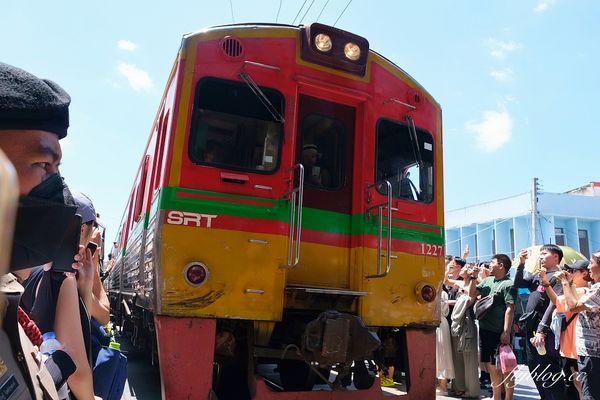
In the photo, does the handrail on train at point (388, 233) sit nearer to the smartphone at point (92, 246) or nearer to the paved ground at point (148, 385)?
the paved ground at point (148, 385)

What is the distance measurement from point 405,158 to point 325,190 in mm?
934

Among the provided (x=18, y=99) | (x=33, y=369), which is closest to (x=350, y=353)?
(x=33, y=369)

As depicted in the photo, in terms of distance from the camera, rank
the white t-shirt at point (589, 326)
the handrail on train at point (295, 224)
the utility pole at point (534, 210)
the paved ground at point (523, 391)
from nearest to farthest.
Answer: the handrail on train at point (295, 224), the white t-shirt at point (589, 326), the paved ground at point (523, 391), the utility pole at point (534, 210)

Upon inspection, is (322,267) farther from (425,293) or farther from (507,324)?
(507,324)

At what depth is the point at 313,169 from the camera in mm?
4578

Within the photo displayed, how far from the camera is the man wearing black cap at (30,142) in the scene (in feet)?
3.34

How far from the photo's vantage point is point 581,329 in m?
4.28

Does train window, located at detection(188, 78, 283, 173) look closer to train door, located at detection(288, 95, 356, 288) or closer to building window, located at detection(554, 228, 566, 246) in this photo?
train door, located at detection(288, 95, 356, 288)

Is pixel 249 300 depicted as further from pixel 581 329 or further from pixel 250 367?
pixel 581 329

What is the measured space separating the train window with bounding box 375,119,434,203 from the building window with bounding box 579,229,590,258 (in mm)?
23003

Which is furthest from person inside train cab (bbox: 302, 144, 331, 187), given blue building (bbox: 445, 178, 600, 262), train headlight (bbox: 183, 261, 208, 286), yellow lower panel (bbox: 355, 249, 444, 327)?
blue building (bbox: 445, 178, 600, 262)

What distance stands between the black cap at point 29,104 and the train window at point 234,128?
2747 mm

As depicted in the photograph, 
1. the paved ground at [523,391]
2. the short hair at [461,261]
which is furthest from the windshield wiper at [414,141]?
the short hair at [461,261]

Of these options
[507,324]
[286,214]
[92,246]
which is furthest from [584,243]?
[92,246]
